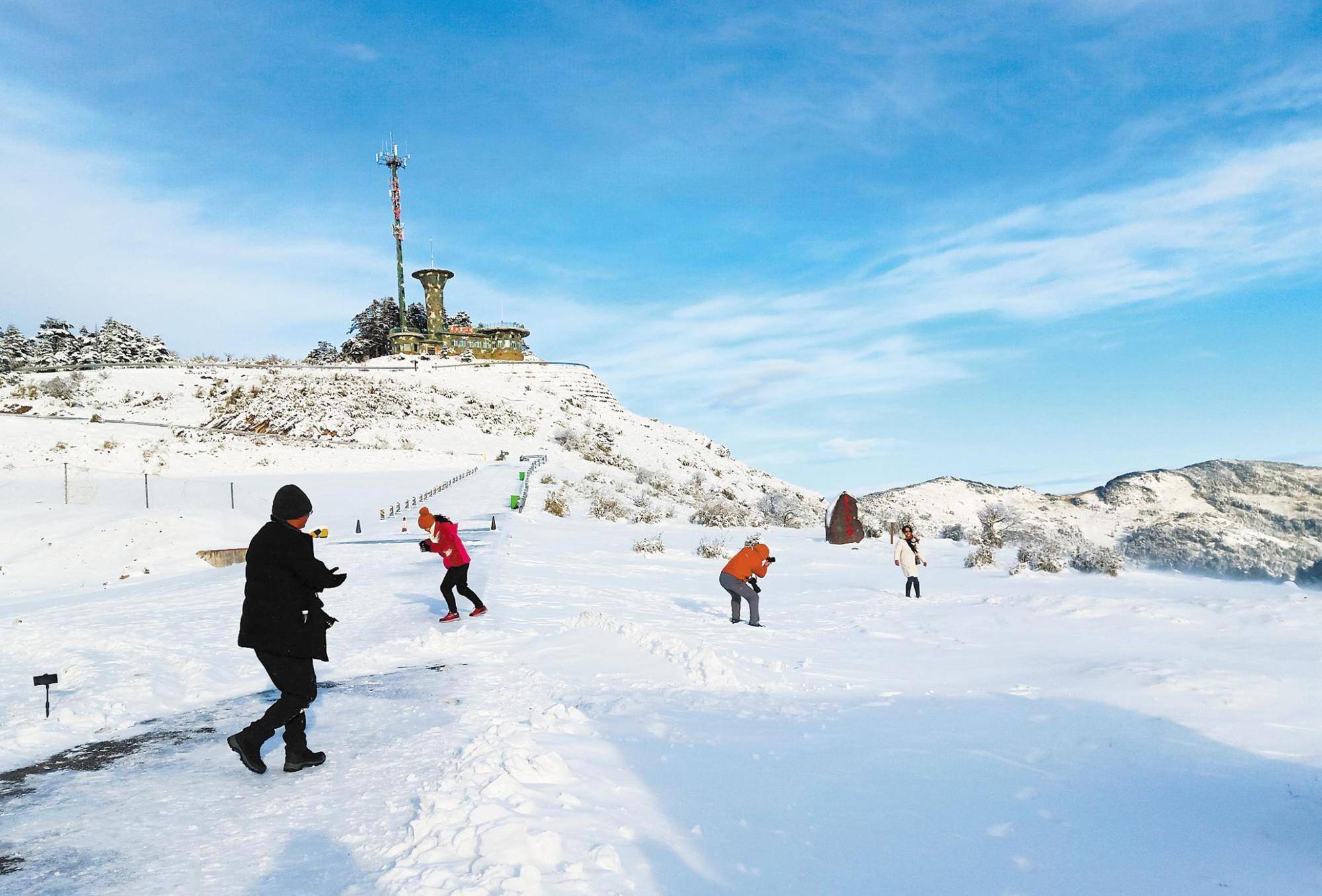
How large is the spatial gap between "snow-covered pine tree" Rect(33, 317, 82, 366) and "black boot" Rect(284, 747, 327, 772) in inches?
2820

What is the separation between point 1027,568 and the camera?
1689 cm

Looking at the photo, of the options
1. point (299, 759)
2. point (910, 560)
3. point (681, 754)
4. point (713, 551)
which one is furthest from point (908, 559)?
point (299, 759)

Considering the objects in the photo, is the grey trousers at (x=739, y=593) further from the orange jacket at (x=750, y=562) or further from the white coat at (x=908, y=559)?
the white coat at (x=908, y=559)

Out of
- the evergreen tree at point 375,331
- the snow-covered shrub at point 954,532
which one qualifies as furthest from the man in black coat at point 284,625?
the evergreen tree at point 375,331

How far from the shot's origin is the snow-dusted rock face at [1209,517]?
15.4 meters

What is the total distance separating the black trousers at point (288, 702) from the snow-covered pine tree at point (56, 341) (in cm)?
7149

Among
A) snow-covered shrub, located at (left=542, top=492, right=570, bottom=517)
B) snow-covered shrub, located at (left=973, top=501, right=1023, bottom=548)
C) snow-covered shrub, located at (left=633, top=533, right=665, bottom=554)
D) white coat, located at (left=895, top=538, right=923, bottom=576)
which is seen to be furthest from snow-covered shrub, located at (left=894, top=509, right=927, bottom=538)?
white coat, located at (left=895, top=538, right=923, bottom=576)

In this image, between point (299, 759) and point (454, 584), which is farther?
point (454, 584)

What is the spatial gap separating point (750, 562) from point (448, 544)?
4419 mm

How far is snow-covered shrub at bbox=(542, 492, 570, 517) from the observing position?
86.8 ft

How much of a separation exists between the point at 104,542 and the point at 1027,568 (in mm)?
21611

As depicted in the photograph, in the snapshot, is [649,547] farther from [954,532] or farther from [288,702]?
[288,702]

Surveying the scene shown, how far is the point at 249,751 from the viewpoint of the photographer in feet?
17.4

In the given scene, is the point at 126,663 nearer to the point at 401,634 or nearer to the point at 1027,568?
the point at 401,634
